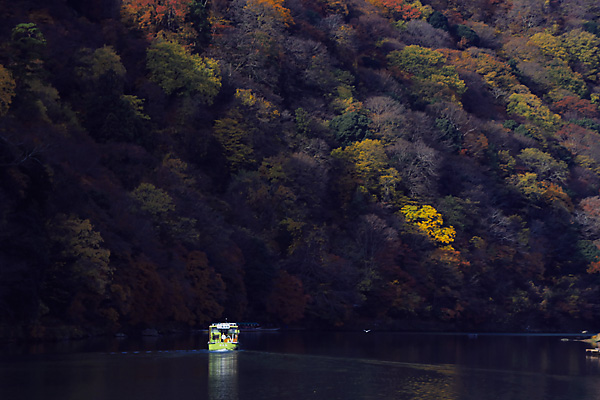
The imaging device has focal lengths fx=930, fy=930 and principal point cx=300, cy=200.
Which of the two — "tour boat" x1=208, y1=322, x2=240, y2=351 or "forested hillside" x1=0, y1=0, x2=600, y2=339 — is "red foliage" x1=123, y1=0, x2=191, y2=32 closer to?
"forested hillside" x1=0, y1=0, x2=600, y2=339

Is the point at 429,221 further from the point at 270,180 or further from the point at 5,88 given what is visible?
the point at 5,88

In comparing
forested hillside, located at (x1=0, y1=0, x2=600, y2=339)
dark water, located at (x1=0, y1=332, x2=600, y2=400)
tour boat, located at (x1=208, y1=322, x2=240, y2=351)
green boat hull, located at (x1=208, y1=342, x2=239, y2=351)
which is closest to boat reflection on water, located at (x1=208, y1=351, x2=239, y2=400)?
dark water, located at (x1=0, y1=332, x2=600, y2=400)

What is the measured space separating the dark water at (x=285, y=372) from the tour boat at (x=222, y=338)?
45.2 inches

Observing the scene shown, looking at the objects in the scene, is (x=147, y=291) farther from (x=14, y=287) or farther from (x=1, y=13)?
(x=1, y=13)

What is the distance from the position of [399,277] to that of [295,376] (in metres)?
55.4

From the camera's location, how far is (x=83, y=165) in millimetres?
81250

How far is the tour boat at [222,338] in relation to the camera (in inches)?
2655

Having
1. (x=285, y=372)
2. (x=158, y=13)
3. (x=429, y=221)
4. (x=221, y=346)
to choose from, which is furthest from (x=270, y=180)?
(x=285, y=372)

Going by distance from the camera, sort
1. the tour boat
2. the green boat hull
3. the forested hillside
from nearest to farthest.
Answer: the green boat hull < the tour boat < the forested hillside

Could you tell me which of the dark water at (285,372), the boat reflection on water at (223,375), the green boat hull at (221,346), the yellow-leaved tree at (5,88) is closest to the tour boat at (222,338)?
the green boat hull at (221,346)

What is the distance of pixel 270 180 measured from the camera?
355 feet

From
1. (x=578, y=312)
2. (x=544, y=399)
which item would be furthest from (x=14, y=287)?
(x=578, y=312)

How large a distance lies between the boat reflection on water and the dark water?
6 cm

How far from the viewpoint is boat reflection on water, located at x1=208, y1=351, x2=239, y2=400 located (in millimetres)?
47312
